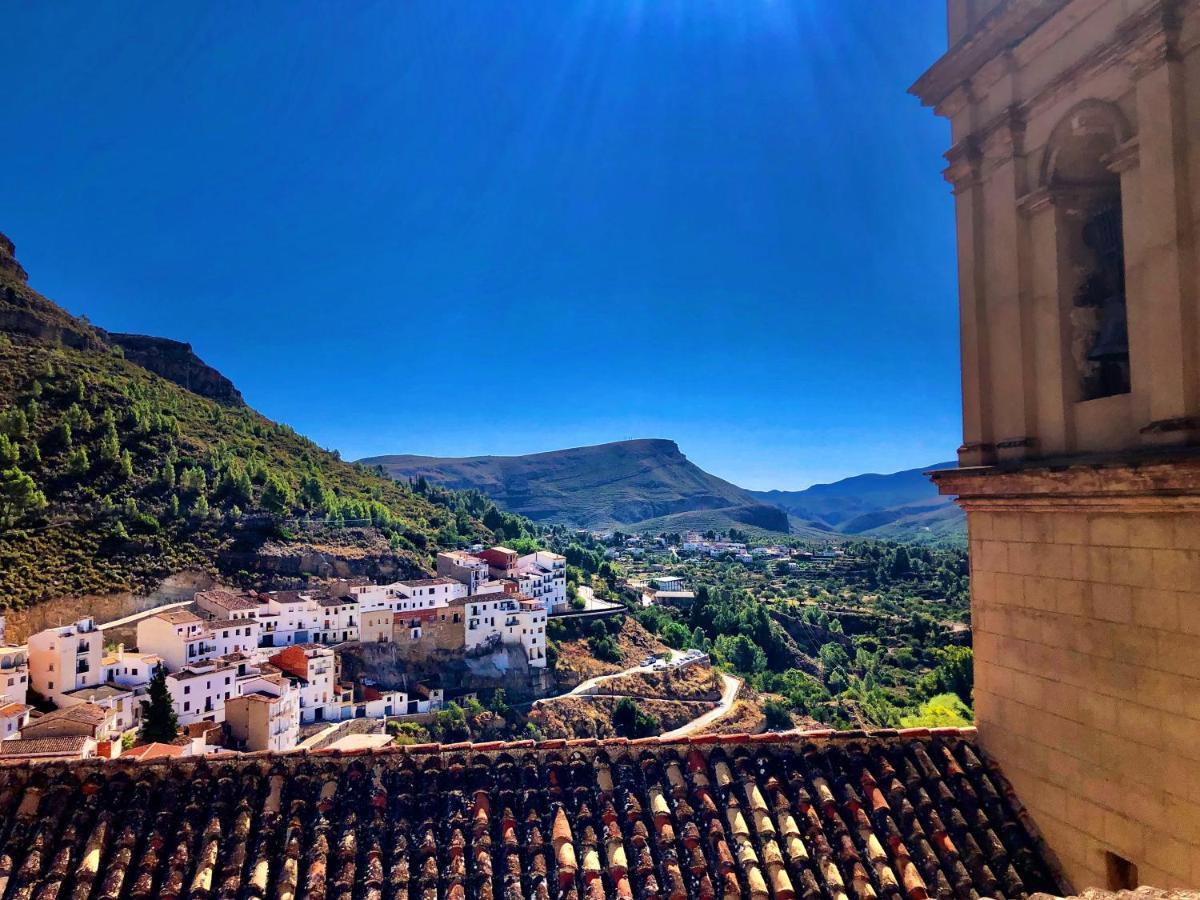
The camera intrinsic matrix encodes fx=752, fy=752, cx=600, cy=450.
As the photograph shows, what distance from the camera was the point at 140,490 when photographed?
234 feet

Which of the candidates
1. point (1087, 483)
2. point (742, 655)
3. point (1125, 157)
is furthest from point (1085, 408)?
point (742, 655)

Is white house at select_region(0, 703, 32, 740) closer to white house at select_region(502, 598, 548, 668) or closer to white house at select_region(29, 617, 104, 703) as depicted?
white house at select_region(29, 617, 104, 703)

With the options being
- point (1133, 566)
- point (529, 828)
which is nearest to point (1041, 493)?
point (1133, 566)

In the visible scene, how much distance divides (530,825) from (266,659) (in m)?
55.3

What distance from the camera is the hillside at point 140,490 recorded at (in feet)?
198

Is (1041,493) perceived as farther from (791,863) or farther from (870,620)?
(870,620)

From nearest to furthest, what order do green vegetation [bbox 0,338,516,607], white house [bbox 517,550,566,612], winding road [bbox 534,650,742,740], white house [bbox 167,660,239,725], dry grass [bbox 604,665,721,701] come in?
1. white house [bbox 167,660,239,725]
2. winding road [bbox 534,650,742,740]
3. green vegetation [bbox 0,338,516,607]
4. dry grass [bbox 604,665,721,701]
5. white house [bbox 517,550,566,612]

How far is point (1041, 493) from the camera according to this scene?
5.43m

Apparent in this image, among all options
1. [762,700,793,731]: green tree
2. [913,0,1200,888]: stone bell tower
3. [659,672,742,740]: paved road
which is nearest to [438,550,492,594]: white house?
→ [659,672,742,740]: paved road

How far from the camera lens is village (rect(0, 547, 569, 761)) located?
133ft

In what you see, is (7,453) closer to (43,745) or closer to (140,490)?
(140,490)

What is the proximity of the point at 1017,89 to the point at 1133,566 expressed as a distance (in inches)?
150

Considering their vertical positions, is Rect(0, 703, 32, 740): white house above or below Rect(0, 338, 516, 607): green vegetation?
below

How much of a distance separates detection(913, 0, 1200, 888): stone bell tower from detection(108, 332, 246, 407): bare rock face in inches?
5294
